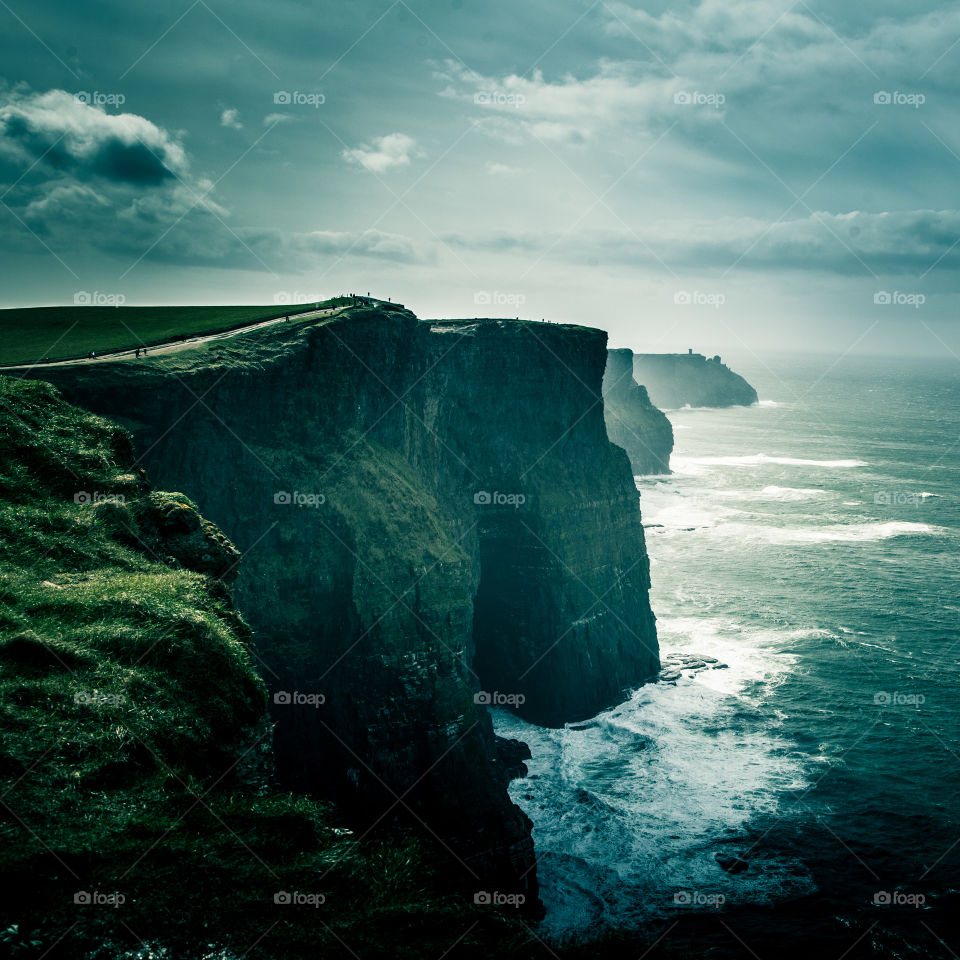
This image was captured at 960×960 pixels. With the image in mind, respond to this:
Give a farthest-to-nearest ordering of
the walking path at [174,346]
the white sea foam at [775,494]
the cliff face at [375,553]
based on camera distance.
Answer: the white sea foam at [775,494] < the walking path at [174,346] < the cliff face at [375,553]

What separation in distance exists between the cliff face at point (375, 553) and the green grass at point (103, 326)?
16.9 feet

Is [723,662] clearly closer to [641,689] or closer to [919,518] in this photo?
[641,689]

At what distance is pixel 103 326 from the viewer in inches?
1615

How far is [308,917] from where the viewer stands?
38.3ft

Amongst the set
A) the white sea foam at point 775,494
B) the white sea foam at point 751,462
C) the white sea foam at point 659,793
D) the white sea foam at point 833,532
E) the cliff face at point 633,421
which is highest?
the cliff face at point 633,421

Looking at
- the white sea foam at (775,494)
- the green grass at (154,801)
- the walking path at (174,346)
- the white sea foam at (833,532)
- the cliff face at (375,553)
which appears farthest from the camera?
the white sea foam at (775,494)

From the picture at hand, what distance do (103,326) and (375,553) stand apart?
22.9 m

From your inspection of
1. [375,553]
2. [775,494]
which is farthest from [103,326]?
[775,494]

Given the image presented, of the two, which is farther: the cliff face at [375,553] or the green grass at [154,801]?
the cliff face at [375,553]

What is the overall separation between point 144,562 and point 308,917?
1157 centimetres

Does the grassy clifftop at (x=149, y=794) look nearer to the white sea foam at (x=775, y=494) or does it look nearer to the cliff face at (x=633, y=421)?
the white sea foam at (x=775, y=494)

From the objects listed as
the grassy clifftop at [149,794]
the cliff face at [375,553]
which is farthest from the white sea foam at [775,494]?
the grassy clifftop at [149,794]

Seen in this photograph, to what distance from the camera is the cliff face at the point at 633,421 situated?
123 m

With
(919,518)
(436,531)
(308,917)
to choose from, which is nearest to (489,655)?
(436,531)
